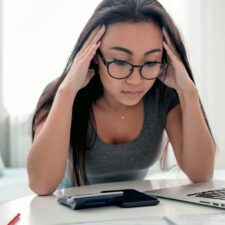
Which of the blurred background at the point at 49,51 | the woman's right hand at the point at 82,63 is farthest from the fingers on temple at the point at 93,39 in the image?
the blurred background at the point at 49,51

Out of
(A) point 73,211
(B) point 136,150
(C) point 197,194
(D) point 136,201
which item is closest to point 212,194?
(C) point 197,194

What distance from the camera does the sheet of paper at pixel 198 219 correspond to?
Result: 28.0 inches

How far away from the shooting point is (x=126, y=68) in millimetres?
1147

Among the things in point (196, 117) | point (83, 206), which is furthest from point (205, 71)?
point (83, 206)

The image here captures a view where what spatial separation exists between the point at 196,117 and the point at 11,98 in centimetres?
192

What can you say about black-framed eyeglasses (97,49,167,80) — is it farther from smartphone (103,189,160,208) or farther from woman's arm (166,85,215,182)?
smartphone (103,189,160,208)

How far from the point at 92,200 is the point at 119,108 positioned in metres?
0.63

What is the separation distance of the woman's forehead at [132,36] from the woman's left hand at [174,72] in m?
0.05

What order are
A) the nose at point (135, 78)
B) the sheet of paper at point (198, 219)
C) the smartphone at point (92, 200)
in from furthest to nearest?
the nose at point (135, 78) → the smartphone at point (92, 200) → the sheet of paper at point (198, 219)

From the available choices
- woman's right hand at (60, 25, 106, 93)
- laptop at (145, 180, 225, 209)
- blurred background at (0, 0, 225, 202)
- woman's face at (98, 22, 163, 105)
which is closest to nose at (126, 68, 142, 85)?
woman's face at (98, 22, 163, 105)

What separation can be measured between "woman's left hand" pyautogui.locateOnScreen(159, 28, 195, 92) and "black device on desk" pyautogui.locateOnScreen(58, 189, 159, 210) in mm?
505

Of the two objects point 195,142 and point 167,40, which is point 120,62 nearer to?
point 167,40

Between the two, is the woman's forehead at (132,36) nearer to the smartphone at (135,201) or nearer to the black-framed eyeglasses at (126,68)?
the black-framed eyeglasses at (126,68)

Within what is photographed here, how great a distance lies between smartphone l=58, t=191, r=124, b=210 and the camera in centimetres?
82
